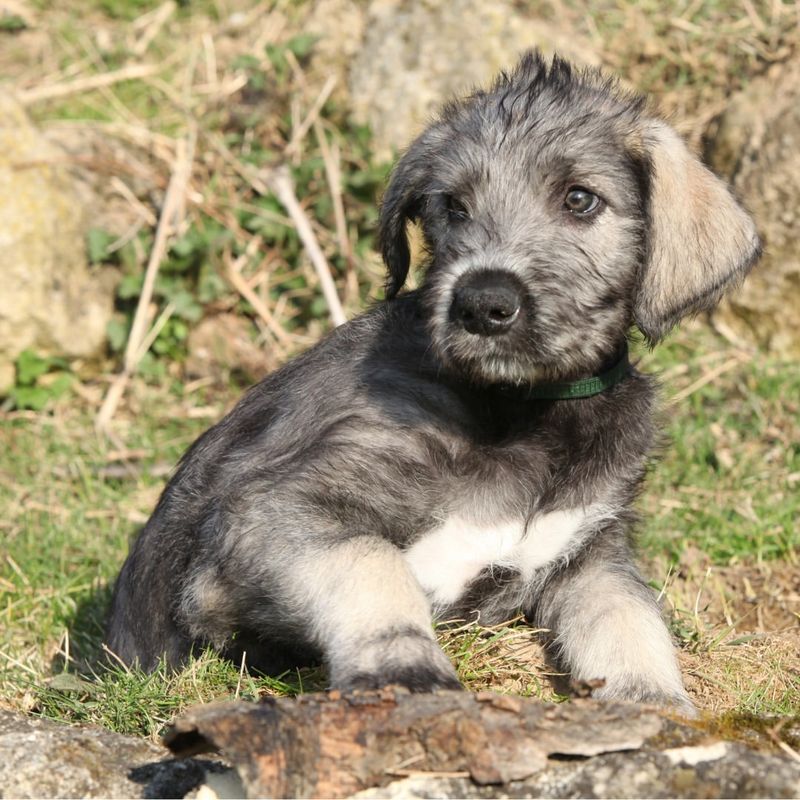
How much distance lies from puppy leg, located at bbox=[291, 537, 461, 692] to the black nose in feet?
2.55

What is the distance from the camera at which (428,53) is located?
9.19 m

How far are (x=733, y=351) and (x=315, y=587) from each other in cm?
506

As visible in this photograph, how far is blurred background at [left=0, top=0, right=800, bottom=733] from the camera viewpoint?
23.3 feet

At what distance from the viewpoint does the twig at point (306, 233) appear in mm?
8469

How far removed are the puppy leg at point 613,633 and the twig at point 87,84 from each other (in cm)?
721

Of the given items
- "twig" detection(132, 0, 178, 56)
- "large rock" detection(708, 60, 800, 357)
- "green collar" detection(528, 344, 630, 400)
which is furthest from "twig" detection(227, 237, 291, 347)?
"green collar" detection(528, 344, 630, 400)

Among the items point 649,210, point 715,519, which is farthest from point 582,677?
point 715,519

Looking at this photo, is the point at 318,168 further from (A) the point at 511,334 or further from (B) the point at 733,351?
(A) the point at 511,334

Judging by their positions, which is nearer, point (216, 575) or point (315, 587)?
point (315, 587)

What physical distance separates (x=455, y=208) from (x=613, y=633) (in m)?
1.68

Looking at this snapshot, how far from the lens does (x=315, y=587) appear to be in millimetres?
3680

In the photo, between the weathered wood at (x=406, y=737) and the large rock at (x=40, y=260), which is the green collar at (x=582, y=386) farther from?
the large rock at (x=40, y=260)

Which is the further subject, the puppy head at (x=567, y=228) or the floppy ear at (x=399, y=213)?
the floppy ear at (x=399, y=213)

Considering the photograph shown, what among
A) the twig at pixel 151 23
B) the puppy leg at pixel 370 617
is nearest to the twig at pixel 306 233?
the twig at pixel 151 23
